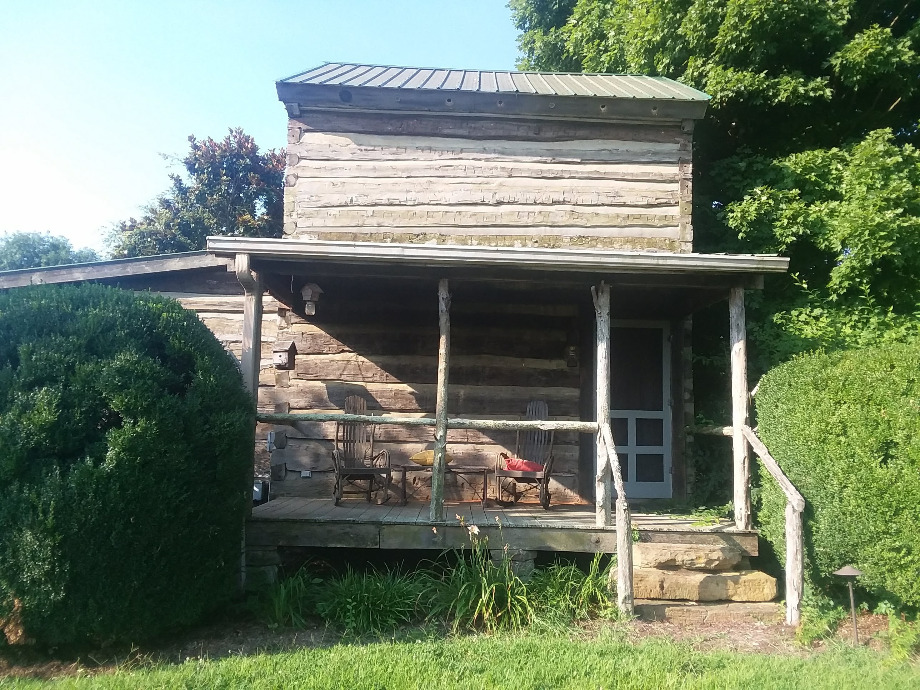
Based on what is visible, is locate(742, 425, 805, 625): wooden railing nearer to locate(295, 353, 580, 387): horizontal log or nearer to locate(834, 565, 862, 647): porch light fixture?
locate(834, 565, 862, 647): porch light fixture

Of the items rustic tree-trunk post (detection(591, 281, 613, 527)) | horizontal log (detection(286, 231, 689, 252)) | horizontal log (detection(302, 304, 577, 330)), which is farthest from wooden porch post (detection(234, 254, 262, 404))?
rustic tree-trunk post (detection(591, 281, 613, 527))

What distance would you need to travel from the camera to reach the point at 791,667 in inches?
165

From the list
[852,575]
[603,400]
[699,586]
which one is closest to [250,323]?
[603,400]

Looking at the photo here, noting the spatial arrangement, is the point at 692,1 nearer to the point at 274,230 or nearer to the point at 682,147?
the point at 682,147

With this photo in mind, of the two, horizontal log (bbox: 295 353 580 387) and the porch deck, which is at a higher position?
horizontal log (bbox: 295 353 580 387)

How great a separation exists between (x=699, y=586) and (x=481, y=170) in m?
4.97

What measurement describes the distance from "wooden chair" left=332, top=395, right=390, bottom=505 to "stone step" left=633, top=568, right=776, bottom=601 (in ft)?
8.95

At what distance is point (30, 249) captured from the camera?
34375mm

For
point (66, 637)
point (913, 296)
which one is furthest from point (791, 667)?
point (913, 296)

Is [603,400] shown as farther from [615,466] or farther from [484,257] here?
[484,257]

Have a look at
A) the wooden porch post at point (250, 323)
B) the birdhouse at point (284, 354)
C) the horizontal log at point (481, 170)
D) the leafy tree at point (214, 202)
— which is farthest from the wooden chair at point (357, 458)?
the leafy tree at point (214, 202)

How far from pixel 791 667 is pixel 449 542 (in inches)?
106

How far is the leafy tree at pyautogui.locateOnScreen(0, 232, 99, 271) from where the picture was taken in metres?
33.0

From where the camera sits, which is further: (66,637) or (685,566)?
(685,566)
